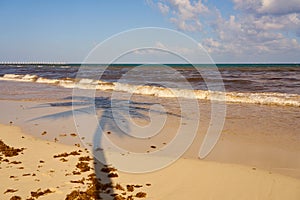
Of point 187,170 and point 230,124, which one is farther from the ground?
point 230,124

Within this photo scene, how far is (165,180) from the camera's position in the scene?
214 inches

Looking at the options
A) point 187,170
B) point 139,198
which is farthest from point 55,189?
point 187,170

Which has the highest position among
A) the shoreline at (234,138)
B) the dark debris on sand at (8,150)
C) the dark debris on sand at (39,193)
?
the shoreline at (234,138)

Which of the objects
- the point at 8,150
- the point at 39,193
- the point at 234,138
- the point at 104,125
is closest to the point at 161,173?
the point at 39,193

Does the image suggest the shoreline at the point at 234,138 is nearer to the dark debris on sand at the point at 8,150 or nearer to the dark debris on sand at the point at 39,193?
the dark debris on sand at the point at 8,150

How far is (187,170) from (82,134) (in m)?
3.98

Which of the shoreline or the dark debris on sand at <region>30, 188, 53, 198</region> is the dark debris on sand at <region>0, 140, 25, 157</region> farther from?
the dark debris on sand at <region>30, 188, 53, 198</region>

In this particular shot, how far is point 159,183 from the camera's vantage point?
17.4 feet

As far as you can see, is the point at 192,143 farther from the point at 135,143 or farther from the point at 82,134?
the point at 82,134

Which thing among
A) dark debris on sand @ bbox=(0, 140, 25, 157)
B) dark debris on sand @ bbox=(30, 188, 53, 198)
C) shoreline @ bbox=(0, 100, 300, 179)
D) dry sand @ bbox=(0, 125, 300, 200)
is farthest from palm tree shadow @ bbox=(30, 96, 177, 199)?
dark debris on sand @ bbox=(0, 140, 25, 157)

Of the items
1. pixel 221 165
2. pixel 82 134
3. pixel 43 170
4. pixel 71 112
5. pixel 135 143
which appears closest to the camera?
pixel 43 170

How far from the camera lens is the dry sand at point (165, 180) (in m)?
4.86

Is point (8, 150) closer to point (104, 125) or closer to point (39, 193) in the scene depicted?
point (39, 193)

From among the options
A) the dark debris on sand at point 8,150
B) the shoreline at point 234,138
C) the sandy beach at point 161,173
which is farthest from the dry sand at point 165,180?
the shoreline at point 234,138
